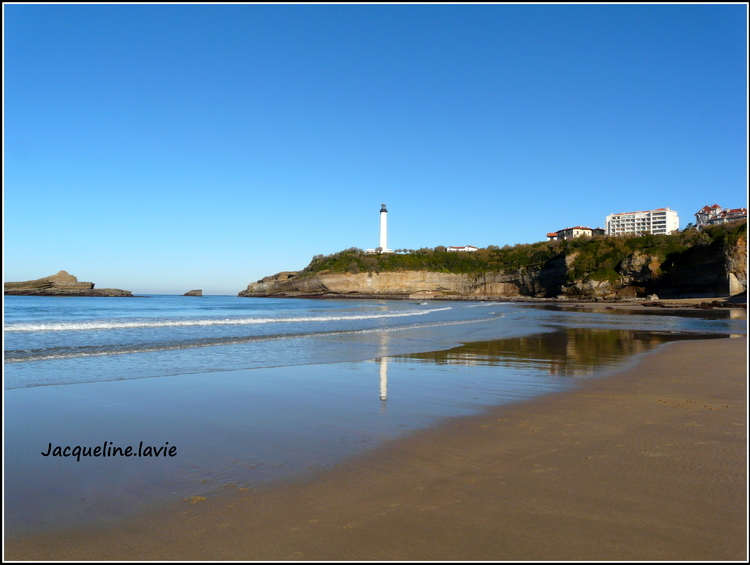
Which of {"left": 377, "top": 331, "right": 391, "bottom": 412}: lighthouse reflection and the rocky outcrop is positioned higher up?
the rocky outcrop

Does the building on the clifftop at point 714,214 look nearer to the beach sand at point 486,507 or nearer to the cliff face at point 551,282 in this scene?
the cliff face at point 551,282

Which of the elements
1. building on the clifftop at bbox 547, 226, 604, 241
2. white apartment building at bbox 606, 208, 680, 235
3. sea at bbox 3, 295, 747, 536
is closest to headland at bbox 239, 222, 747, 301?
building on the clifftop at bbox 547, 226, 604, 241

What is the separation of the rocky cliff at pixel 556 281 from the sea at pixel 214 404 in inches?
1778

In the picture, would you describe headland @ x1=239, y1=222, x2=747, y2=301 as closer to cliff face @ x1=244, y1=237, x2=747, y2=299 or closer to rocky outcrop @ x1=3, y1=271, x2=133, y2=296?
cliff face @ x1=244, y1=237, x2=747, y2=299

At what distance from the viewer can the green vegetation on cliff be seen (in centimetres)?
5769

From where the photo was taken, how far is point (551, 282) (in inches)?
3024

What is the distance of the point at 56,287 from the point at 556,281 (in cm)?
9441

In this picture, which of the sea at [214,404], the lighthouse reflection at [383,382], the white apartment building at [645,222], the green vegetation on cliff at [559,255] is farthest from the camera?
the white apartment building at [645,222]

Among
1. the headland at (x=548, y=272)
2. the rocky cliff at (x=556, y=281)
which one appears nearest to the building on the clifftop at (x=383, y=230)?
the headland at (x=548, y=272)

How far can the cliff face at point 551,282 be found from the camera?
1962 inches

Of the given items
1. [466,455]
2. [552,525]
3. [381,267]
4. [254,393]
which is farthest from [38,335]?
[381,267]

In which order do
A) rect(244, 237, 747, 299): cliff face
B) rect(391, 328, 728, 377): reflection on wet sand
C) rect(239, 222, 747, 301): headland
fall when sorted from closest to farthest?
rect(391, 328, 728, 377): reflection on wet sand, rect(244, 237, 747, 299): cliff face, rect(239, 222, 747, 301): headland

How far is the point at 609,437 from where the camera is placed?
4.99m

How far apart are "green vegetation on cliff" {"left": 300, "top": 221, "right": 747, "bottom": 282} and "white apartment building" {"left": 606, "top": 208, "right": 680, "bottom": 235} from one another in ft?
198
